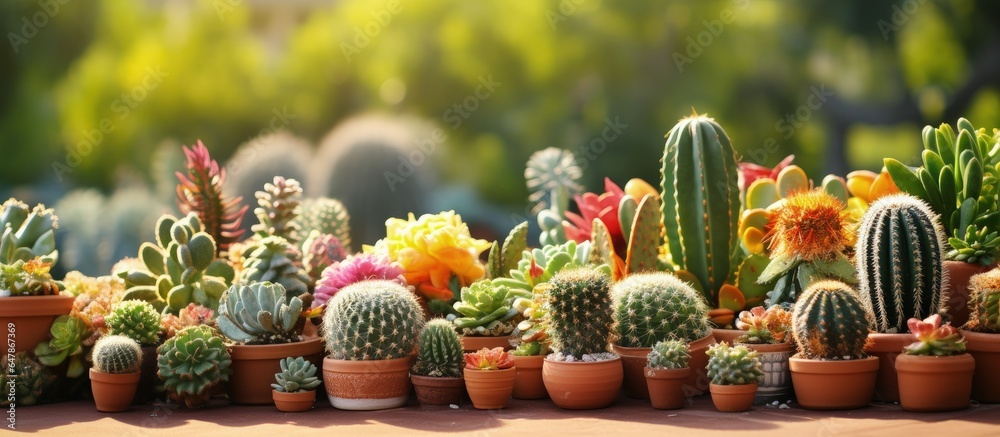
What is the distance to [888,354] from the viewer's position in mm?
4398

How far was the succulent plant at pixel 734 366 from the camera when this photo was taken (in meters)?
4.25

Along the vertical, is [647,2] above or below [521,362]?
above

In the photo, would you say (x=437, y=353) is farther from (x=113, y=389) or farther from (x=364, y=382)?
(x=113, y=389)

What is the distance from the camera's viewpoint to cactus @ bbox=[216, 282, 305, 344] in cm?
470

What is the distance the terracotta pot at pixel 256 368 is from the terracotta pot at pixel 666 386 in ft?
5.25

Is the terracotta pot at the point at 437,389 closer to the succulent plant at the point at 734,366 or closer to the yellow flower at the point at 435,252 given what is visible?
the yellow flower at the point at 435,252

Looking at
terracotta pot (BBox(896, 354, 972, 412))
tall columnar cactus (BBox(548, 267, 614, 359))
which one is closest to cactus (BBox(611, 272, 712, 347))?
tall columnar cactus (BBox(548, 267, 614, 359))

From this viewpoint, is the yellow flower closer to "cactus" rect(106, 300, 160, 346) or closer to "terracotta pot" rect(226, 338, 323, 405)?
"terracotta pot" rect(226, 338, 323, 405)

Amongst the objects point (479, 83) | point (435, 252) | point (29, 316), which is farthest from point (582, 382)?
point (479, 83)

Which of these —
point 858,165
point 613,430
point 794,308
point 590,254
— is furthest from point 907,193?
point 858,165

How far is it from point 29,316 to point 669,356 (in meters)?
2.98

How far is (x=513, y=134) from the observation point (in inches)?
651

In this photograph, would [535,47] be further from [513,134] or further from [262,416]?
[262,416]

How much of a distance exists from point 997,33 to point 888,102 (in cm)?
199
